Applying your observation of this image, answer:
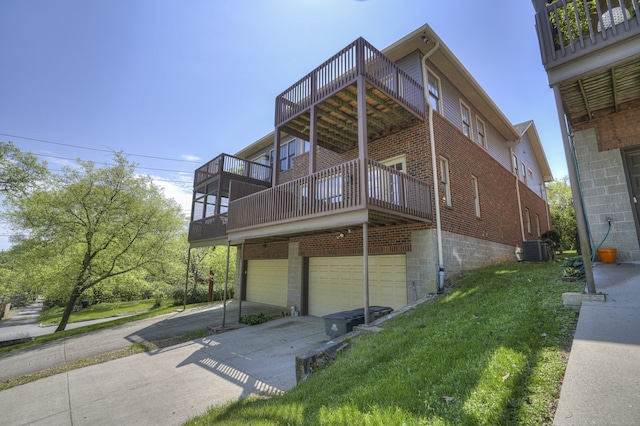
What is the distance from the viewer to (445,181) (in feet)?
31.5

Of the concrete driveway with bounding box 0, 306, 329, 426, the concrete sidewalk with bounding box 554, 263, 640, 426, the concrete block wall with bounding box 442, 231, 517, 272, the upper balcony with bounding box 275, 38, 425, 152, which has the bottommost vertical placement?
the concrete driveway with bounding box 0, 306, 329, 426

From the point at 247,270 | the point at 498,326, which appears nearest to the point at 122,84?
the point at 247,270

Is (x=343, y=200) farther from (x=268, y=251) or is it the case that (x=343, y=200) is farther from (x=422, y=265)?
(x=268, y=251)

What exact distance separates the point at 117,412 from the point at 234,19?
1073cm

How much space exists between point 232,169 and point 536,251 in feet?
47.8

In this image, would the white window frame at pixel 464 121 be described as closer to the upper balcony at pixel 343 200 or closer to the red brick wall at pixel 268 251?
the upper balcony at pixel 343 200

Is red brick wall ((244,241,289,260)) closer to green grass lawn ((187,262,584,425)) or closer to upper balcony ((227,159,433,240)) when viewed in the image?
upper balcony ((227,159,433,240))

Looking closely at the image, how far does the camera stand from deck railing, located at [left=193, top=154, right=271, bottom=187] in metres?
15.0

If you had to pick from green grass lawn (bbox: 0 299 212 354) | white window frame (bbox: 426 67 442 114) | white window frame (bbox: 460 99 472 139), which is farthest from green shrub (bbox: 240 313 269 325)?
white window frame (bbox: 460 99 472 139)

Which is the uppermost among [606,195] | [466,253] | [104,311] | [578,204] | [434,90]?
[434,90]

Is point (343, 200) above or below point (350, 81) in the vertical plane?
below

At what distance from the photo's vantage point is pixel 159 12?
10383 mm

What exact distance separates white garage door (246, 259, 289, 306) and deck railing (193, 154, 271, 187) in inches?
192

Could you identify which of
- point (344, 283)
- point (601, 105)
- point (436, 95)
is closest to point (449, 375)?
point (344, 283)
